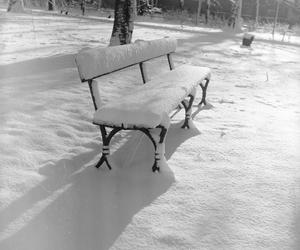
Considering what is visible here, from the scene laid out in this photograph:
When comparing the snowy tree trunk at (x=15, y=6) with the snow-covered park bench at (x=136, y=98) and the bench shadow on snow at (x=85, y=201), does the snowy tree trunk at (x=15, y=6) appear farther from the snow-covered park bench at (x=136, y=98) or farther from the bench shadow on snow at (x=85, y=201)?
the bench shadow on snow at (x=85, y=201)

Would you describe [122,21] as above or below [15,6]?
above

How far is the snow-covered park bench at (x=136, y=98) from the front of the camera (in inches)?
126

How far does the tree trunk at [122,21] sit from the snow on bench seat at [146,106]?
4.41m

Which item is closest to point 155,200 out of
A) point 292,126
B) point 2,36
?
point 292,126

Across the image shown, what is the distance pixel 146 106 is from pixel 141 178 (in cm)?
64

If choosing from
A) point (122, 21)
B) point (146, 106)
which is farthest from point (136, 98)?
point (122, 21)

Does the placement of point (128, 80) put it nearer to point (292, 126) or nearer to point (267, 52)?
point (292, 126)

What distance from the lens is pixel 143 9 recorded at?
2789 centimetres

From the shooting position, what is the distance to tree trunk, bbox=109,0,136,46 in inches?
330

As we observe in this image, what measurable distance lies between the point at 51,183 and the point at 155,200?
2.82ft

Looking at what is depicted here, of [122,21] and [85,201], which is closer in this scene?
[85,201]

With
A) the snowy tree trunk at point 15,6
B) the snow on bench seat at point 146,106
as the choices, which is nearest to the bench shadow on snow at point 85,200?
the snow on bench seat at point 146,106

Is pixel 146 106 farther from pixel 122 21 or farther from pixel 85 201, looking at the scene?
pixel 122 21

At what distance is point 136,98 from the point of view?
3.61 m
